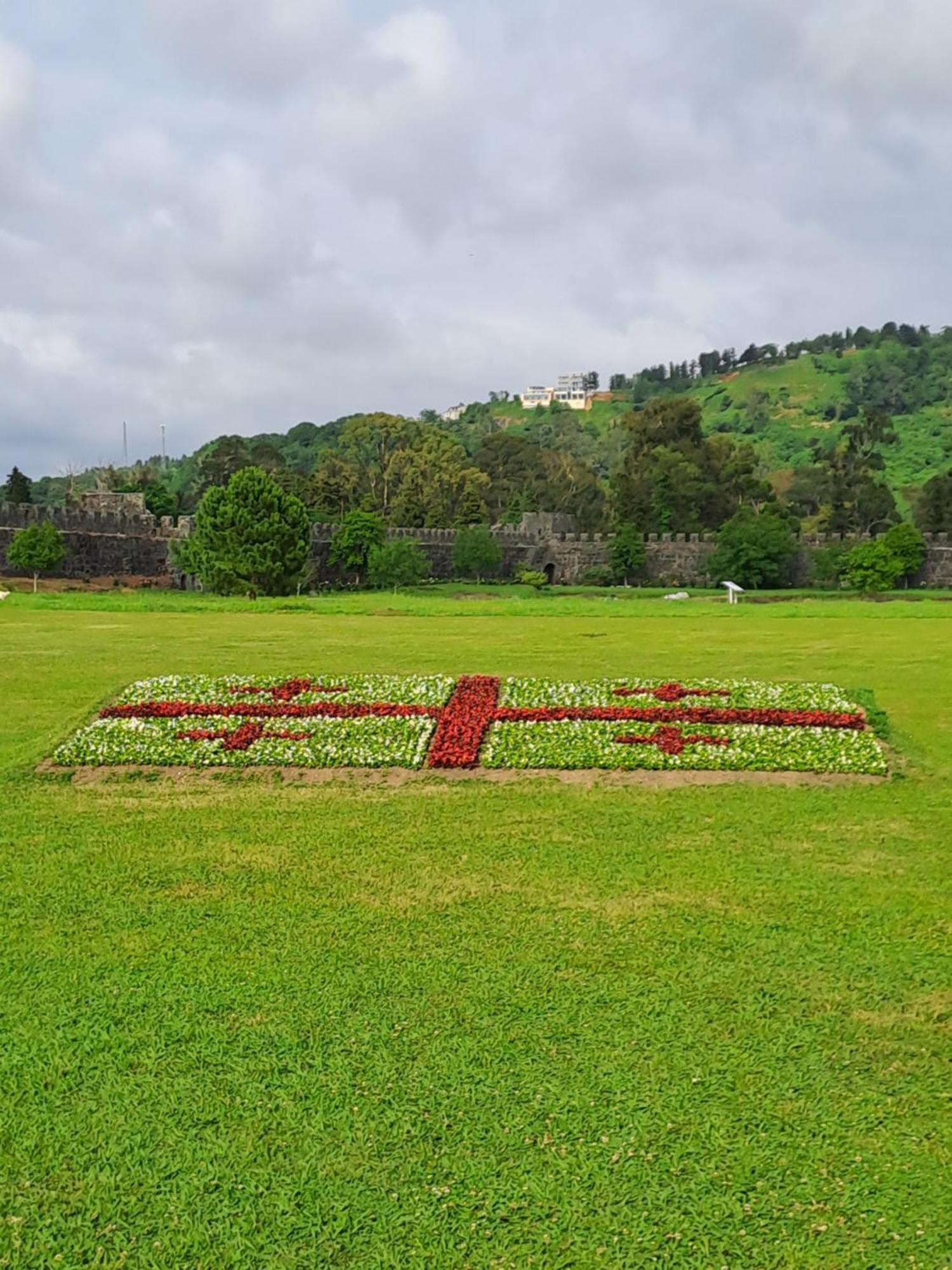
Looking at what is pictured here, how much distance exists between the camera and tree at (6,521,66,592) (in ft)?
156

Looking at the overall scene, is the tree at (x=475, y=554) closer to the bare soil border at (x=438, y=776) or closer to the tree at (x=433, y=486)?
the tree at (x=433, y=486)

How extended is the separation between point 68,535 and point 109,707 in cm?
4247

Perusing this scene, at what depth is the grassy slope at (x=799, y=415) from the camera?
375 feet

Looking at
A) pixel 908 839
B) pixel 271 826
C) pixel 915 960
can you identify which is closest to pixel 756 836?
pixel 908 839

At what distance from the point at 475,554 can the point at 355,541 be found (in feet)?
26.2

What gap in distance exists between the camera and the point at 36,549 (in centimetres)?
4753

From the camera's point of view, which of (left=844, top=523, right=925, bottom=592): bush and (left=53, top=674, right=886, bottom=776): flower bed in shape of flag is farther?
(left=844, top=523, right=925, bottom=592): bush

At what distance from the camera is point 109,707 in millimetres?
12609

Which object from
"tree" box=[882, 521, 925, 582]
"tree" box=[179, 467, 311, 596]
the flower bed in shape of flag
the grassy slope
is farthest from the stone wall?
the grassy slope

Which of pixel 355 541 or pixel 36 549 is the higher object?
pixel 355 541

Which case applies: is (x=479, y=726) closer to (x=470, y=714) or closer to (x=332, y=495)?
(x=470, y=714)

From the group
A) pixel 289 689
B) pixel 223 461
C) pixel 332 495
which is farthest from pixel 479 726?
pixel 223 461

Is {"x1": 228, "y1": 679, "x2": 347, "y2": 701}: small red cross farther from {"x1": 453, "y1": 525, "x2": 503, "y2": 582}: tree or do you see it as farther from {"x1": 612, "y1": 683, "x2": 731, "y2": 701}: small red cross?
{"x1": 453, "y1": 525, "x2": 503, "y2": 582}: tree

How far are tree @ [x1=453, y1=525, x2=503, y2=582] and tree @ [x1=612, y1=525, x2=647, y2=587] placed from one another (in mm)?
7322
